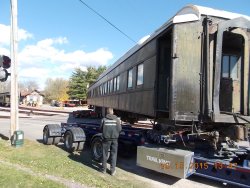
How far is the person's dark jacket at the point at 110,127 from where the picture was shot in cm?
863

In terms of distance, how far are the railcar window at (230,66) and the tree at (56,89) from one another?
328ft

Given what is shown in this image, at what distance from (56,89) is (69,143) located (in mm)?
105474

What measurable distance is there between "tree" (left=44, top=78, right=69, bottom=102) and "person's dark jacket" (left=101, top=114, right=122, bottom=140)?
324 ft

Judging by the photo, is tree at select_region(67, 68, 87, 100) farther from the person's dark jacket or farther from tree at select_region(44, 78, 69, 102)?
the person's dark jacket

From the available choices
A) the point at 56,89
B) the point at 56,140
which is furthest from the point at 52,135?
the point at 56,89

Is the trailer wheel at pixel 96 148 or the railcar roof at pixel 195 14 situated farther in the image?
the trailer wheel at pixel 96 148

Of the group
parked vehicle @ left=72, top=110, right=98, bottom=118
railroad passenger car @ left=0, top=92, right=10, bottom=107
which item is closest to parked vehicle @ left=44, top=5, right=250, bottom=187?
parked vehicle @ left=72, top=110, right=98, bottom=118

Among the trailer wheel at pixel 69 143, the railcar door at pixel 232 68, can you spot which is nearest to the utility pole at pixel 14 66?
the trailer wheel at pixel 69 143

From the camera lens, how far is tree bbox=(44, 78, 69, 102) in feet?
363

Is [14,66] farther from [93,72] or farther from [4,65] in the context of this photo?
[93,72]

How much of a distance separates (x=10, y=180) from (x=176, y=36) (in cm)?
448

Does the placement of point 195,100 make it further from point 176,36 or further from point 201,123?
point 176,36

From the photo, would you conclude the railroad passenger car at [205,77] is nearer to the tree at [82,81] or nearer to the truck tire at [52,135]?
the truck tire at [52,135]

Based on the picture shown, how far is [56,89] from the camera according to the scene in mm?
114750
